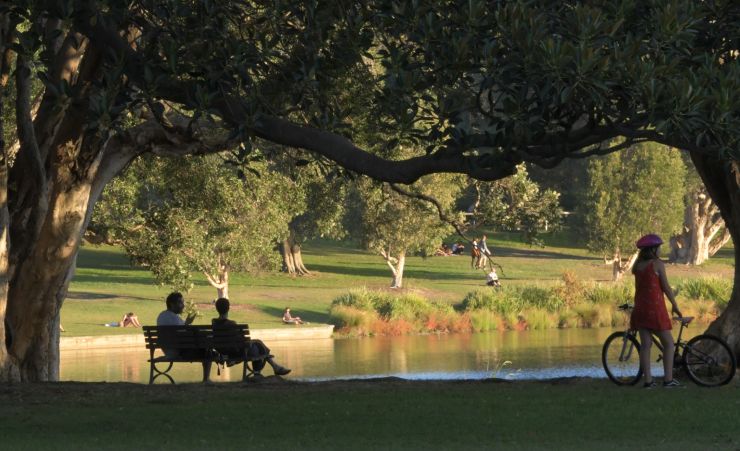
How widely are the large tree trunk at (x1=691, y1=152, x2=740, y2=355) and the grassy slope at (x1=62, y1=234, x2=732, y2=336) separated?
24493 millimetres

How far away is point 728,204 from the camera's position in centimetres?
1551

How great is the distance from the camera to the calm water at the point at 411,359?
29.5 m

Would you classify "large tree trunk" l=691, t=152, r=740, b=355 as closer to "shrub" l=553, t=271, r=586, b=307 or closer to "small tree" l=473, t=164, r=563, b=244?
"small tree" l=473, t=164, r=563, b=244

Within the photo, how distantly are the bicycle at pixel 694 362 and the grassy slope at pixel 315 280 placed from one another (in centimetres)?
2501

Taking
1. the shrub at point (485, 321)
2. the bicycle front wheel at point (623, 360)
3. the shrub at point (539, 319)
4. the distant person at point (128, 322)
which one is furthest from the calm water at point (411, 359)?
the bicycle front wheel at point (623, 360)

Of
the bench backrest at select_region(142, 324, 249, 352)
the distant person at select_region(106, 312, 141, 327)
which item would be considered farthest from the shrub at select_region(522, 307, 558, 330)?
the bench backrest at select_region(142, 324, 249, 352)

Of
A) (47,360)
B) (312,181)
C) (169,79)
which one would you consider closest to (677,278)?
(312,181)

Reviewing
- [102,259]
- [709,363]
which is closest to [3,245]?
[709,363]

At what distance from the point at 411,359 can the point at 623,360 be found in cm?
2010

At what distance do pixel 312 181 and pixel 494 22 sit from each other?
15469mm

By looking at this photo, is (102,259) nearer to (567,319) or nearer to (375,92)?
(567,319)

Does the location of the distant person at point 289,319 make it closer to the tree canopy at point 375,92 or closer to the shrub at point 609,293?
the shrub at point 609,293

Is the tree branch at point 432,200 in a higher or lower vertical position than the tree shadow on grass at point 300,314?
higher

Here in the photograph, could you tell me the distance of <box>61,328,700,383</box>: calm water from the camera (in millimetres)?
29531
